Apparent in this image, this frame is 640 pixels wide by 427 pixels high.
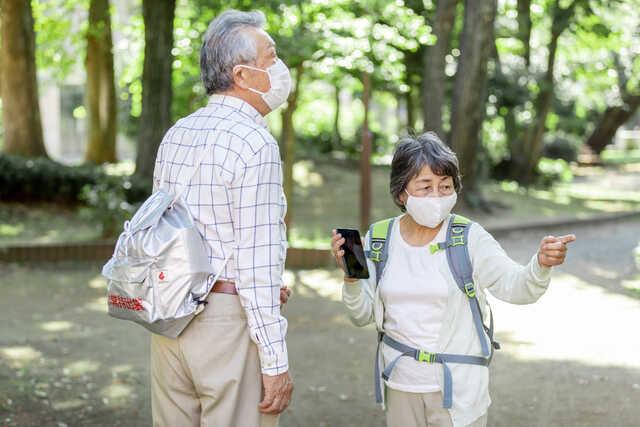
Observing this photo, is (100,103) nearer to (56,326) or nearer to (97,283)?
(97,283)

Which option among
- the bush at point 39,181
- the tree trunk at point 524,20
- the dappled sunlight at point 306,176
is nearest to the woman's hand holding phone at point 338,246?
the bush at point 39,181

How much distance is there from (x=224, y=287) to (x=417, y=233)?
804mm

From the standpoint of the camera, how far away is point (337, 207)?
17.6 metres

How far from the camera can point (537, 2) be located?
846 inches

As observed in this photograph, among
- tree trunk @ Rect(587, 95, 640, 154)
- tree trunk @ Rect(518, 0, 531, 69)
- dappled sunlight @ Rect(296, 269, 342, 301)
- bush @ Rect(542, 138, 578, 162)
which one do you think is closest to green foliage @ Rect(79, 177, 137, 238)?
dappled sunlight @ Rect(296, 269, 342, 301)

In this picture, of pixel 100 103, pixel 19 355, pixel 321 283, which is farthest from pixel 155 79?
pixel 100 103

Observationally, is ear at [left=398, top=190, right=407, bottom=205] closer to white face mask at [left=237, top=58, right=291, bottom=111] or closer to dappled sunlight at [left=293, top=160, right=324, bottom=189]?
white face mask at [left=237, top=58, right=291, bottom=111]

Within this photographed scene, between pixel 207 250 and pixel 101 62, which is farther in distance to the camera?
pixel 101 62

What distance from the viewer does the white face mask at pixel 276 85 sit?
3.30 metres

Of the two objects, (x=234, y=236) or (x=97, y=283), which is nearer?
(x=234, y=236)

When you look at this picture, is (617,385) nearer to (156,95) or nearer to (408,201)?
(408,201)

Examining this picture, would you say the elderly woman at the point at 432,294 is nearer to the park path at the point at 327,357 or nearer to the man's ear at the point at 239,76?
the man's ear at the point at 239,76

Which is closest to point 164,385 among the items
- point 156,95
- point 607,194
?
point 156,95

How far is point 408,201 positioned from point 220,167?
29.8 inches
